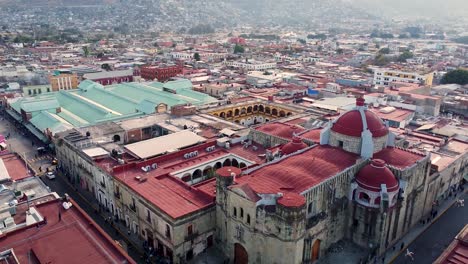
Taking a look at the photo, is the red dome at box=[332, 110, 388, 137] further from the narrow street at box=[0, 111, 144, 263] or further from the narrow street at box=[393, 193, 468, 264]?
the narrow street at box=[0, 111, 144, 263]

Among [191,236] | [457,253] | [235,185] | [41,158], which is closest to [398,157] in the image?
[457,253]

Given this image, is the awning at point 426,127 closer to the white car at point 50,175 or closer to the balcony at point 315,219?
the balcony at point 315,219

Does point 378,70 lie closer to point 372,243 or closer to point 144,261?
point 372,243

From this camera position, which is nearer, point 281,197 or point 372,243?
point 281,197

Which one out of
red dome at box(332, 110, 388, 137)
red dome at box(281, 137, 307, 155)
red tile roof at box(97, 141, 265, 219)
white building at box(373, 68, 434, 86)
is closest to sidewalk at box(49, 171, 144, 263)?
red tile roof at box(97, 141, 265, 219)

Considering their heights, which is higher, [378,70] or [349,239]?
[378,70]

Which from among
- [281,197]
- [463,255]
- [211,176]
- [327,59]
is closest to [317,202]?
[281,197]

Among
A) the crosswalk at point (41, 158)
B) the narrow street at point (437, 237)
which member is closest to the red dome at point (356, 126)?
the narrow street at point (437, 237)
